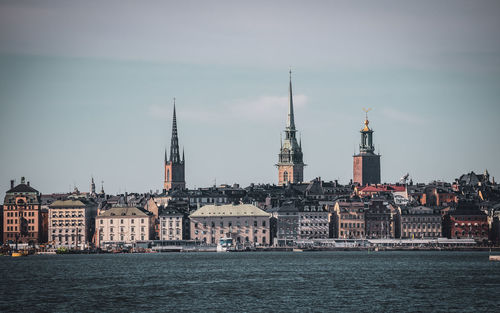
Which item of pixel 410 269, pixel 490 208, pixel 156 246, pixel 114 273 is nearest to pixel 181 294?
pixel 114 273

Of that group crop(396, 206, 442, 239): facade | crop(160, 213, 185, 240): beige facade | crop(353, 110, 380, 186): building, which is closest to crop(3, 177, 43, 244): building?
crop(160, 213, 185, 240): beige facade

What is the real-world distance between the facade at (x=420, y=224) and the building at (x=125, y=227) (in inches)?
1241

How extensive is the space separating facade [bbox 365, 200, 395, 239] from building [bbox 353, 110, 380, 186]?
44080mm

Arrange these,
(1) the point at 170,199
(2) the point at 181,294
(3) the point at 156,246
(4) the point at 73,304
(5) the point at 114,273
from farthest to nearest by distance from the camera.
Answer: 1. (1) the point at 170,199
2. (3) the point at 156,246
3. (5) the point at 114,273
4. (2) the point at 181,294
5. (4) the point at 73,304

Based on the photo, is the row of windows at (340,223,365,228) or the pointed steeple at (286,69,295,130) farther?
the pointed steeple at (286,69,295,130)

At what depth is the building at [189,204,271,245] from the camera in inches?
5787

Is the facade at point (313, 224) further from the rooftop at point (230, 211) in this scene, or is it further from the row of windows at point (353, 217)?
the rooftop at point (230, 211)

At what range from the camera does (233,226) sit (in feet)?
483

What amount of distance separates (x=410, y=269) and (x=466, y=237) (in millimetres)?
54434

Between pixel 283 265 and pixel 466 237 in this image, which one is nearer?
pixel 283 265

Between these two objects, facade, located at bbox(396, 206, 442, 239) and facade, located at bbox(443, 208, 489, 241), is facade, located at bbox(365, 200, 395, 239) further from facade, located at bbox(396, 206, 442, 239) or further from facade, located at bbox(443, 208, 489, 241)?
facade, located at bbox(443, 208, 489, 241)

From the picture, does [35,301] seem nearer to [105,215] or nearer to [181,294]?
[181,294]

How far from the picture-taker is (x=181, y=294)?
7019 centimetres

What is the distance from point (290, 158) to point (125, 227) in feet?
176
